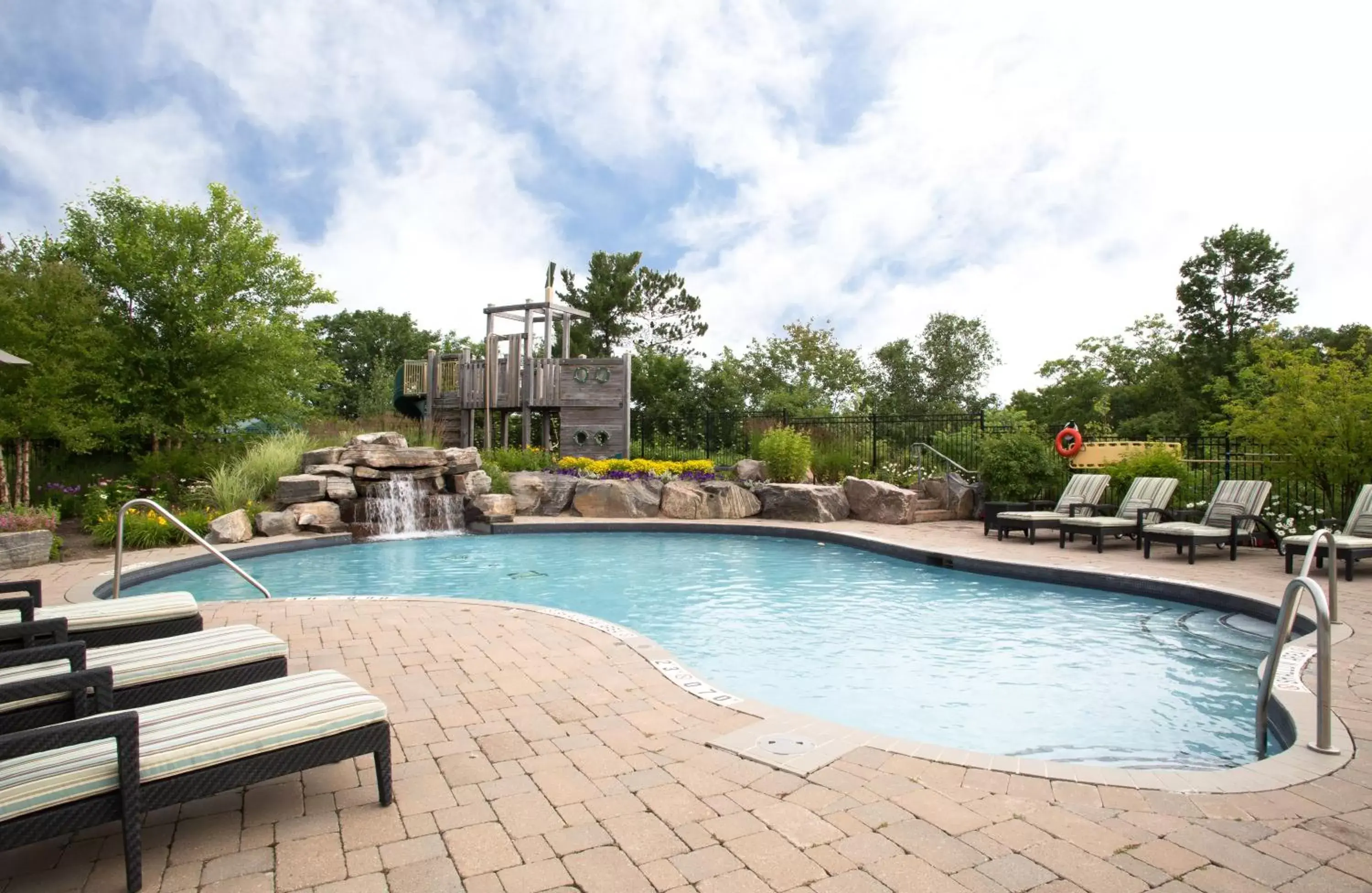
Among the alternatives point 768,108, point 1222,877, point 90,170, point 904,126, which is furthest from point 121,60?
point 1222,877

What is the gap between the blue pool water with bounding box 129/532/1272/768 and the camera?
420 centimetres

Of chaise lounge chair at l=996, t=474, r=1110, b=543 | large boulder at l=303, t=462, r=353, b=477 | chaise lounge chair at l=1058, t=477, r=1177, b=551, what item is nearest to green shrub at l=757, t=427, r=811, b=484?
chaise lounge chair at l=996, t=474, r=1110, b=543

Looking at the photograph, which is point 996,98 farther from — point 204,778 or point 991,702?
point 204,778

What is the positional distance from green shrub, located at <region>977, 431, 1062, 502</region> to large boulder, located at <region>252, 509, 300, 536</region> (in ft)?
36.2

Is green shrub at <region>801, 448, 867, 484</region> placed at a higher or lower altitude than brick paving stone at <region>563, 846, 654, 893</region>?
higher

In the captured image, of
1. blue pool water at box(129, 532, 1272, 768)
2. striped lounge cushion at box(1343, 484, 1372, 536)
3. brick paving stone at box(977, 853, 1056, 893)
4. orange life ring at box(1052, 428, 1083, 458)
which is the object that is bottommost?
blue pool water at box(129, 532, 1272, 768)

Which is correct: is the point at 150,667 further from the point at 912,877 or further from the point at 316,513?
the point at 316,513

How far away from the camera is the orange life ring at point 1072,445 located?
39.6 ft

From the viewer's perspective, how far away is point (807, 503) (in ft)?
43.2

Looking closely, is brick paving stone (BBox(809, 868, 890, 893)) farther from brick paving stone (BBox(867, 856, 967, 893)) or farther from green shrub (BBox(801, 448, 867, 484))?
green shrub (BBox(801, 448, 867, 484))

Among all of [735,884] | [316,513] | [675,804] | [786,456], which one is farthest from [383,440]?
[735,884]

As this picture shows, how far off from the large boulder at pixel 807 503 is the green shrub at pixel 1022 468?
8.43 ft

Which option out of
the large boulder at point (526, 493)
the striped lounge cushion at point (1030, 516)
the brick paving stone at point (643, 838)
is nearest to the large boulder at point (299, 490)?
the large boulder at point (526, 493)

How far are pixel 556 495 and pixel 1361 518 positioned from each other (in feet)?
37.7
